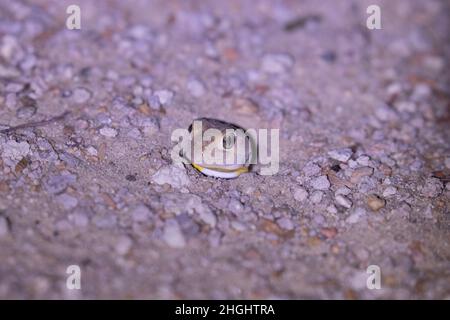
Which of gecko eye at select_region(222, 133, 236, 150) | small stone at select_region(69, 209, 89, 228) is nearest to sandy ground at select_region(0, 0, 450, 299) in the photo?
small stone at select_region(69, 209, 89, 228)

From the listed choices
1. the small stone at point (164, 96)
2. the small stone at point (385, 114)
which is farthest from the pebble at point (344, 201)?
the small stone at point (164, 96)

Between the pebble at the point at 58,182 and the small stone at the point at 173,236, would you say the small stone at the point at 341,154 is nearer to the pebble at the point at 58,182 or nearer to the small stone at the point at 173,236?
the small stone at the point at 173,236

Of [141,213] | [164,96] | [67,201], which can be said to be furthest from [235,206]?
[164,96]

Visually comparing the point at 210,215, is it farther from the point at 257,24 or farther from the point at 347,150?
the point at 257,24

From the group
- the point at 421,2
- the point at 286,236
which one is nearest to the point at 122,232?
the point at 286,236

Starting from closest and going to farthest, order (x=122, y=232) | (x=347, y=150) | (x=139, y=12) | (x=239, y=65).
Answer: (x=122, y=232) < (x=347, y=150) < (x=239, y=65) < (x=139, y=12)

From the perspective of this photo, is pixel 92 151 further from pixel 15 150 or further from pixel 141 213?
pixel 141 213

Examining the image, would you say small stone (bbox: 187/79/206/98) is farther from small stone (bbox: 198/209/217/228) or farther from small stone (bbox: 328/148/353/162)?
small stone (bbox: 198/209/217/228)
